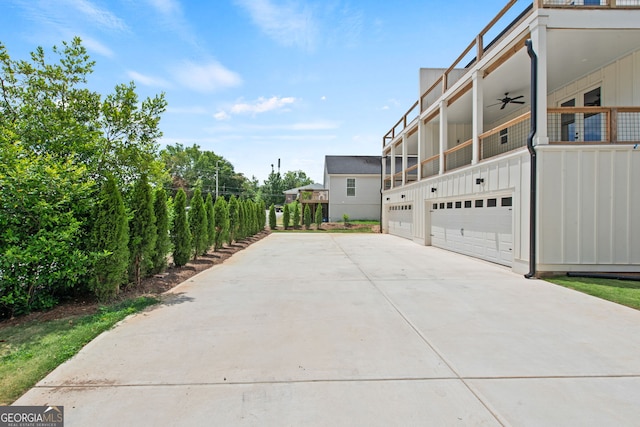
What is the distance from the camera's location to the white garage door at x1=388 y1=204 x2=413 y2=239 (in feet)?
52.2

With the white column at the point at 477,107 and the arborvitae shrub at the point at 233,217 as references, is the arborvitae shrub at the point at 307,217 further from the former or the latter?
the white column at the point at 477,107

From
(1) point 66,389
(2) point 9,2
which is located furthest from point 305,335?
(2) point 9,2

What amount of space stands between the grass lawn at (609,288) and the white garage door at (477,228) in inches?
60.7

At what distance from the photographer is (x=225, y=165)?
5625 centimetres

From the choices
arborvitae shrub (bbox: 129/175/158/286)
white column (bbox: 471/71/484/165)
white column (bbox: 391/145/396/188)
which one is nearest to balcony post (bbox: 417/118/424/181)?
white column (bbox: 391/145/396/188)

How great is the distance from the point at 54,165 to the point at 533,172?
340 inches

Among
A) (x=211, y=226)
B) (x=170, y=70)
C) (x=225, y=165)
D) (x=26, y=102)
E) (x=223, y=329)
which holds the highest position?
(x=225, y=165)

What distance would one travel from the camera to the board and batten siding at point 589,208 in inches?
258

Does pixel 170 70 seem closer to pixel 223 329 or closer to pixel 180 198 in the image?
pixel 180 198

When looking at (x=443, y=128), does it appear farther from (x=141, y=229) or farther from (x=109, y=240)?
(x=109, y=240)

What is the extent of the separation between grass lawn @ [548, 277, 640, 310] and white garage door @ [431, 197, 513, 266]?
5.06 ft

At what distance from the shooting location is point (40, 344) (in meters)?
3.27

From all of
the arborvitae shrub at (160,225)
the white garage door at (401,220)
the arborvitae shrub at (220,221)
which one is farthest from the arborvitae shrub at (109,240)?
the white garage door at (401,220)

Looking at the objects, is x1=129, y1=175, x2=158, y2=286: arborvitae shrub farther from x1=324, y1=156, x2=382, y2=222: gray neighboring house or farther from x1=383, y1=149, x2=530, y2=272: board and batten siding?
x1=324, y1=156, x2=382, y2=222: gray neighboring house
